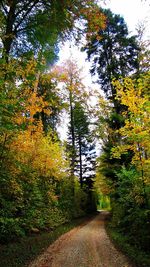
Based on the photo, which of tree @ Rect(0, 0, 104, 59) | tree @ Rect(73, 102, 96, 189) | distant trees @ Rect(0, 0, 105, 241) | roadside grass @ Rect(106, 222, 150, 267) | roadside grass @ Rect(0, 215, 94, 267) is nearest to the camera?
roadside grass @ Rect(0, 215, 94, 267)

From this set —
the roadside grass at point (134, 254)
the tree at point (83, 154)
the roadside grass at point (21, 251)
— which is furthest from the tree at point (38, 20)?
the tree at point (83, 154)

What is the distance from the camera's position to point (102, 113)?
1845 cm

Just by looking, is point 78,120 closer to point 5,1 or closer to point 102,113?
point 102,113

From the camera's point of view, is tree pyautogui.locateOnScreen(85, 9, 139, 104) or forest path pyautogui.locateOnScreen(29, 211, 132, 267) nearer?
forest path pyautogui.locateOnScreen(29, 211, 132, 267)

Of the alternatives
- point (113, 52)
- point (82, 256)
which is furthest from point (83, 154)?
point (82, 256)

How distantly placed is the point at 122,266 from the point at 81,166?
26427 mm

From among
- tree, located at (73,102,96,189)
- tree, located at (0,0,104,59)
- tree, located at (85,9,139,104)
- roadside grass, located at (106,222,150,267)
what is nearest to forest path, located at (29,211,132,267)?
roadside grass, located at (106,222,150,267)

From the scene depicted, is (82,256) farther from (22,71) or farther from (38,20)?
(38,20)

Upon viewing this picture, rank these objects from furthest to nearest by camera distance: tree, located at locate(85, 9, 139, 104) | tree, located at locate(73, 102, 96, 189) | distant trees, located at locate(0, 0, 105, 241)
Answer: tree, located at locate(73, 102, 96, 189)
tree, located at locate(85, 9, 139, 104)
distant trees, located at locate(0, 0, 105, 241)

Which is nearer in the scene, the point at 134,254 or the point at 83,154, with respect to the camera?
the point at 134,254

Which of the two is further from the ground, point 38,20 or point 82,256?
point 38,20

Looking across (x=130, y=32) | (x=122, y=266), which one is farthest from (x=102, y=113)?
(x=122, y=266)

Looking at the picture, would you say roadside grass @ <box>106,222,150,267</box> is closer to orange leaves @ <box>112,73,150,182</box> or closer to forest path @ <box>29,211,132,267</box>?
forest path @ <box>29,211,132,267</box>

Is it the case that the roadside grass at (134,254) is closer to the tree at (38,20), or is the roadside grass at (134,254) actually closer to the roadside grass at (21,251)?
the roadside grass at (21,251)
